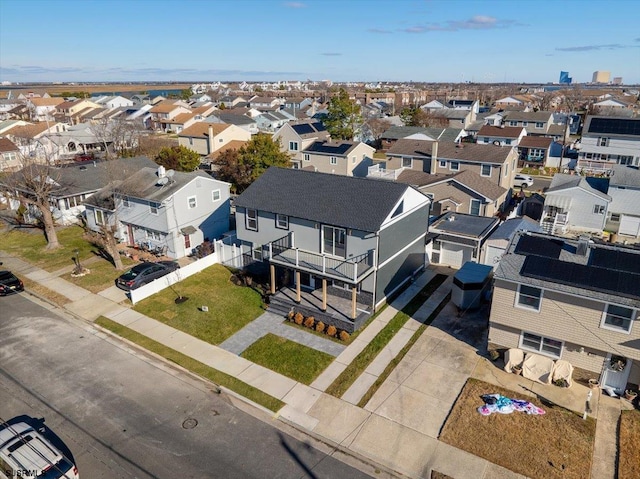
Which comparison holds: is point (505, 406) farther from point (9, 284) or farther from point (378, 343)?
point (9, 284)

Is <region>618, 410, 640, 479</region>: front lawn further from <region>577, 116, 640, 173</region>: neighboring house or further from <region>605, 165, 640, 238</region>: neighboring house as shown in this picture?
<region>577, 116, 640, 173</region>: neighboring house

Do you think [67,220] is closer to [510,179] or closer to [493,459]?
[493,459]

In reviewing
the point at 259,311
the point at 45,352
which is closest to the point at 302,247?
the point at 259,311

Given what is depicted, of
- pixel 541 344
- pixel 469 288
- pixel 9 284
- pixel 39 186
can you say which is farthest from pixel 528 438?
pixel 39 186

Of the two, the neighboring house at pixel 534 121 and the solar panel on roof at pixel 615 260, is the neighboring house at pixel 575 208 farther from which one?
the neighboring house at pixel 534 121

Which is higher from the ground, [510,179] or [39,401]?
[510,179]

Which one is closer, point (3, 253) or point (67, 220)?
point (3, 253)

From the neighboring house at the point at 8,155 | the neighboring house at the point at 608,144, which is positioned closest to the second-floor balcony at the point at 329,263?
the neighboring house at the point at 608,144
